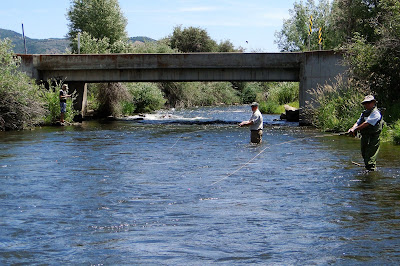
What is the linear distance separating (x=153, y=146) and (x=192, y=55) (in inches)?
539

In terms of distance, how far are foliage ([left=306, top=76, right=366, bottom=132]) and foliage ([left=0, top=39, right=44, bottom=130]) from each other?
13.6 meters

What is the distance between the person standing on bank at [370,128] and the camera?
1505 centimetres

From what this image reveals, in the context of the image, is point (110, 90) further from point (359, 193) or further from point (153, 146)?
point (359, 193)

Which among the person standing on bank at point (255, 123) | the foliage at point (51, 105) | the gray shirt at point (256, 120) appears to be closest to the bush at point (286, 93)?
the foliage at point (51, 105)

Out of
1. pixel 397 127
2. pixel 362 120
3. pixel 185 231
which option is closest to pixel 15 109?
pixel 397 127

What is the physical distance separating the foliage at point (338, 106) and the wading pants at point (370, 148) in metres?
11.0

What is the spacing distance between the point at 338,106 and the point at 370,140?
14174 millimetres

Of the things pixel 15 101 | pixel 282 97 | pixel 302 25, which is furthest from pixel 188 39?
pixel 15 101

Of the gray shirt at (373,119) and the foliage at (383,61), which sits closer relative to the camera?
the gray shirt at (373,119)

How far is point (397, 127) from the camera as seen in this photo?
77.8 ft

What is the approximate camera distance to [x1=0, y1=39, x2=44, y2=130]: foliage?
2928 cm

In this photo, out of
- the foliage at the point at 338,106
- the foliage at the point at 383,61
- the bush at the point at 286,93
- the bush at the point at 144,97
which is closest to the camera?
the foliage at the point at 383,61

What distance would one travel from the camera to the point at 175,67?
119 ft

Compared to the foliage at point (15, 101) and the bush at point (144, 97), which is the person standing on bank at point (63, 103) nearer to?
the foliage at point (15, 101)
